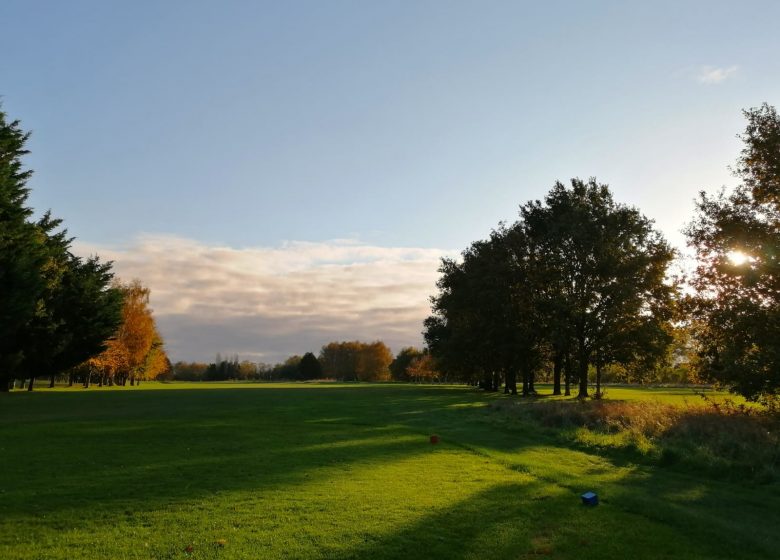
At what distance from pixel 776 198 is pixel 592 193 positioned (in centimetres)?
2396

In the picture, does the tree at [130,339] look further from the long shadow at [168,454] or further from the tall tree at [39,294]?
the long shadow at [168,454]

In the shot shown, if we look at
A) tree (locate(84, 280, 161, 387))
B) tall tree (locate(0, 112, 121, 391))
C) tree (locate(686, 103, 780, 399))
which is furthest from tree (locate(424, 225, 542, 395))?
tree (locate(84, 280, 161, 387))

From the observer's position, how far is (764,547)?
30.8 ft

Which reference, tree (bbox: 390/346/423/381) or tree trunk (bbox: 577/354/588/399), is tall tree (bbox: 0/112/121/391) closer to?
tree trunk (bbox: 577/354/588/399)

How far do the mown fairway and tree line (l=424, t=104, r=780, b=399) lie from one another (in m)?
14.7

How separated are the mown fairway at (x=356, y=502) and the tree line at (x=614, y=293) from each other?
48.2 ft

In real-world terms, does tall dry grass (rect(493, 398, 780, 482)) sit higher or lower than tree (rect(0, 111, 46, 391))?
lower

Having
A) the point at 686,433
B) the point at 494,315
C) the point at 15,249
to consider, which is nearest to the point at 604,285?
the point at 494,315

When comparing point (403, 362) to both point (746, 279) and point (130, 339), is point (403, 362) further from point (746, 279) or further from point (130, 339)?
point (746, 279)

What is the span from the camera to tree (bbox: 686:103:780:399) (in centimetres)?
2738

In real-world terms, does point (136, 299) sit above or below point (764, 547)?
above

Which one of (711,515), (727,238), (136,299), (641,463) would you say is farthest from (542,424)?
(136,299)

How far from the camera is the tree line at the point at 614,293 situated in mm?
29062

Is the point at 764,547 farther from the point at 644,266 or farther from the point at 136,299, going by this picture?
the point at 136,299
